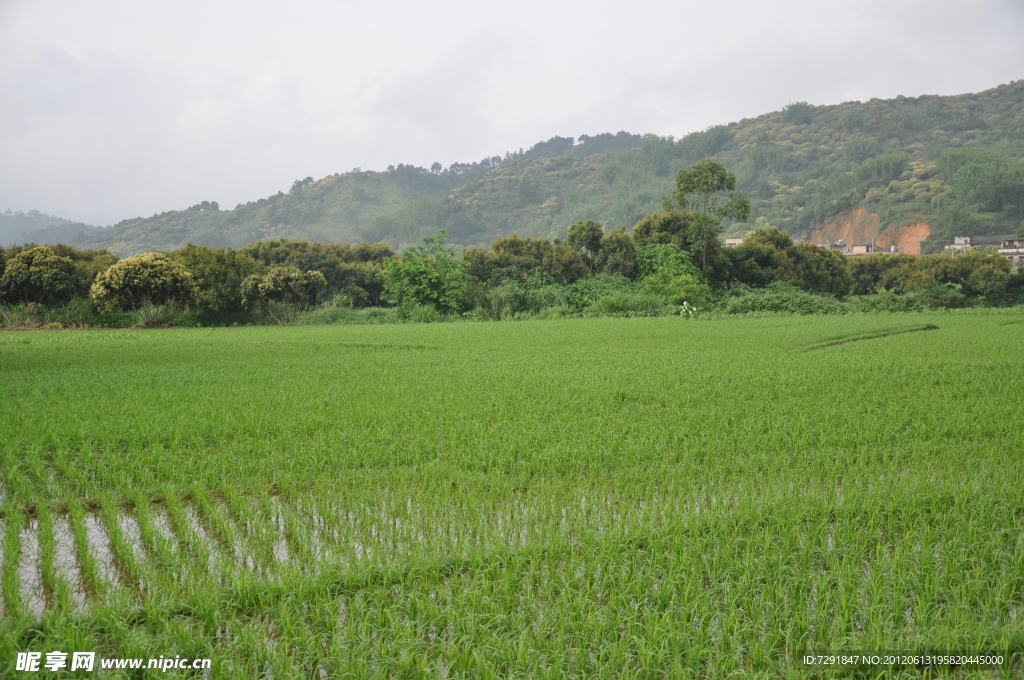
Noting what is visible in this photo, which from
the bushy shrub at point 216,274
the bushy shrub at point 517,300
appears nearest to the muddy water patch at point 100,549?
the bushy shrub at point 216,274

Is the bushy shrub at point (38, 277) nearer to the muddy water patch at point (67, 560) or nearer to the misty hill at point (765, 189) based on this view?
the muddy water patch at point (67, 560)

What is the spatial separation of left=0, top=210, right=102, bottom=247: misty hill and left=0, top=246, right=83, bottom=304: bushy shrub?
6119 centimetres

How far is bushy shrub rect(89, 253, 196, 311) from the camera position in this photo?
18.8 m

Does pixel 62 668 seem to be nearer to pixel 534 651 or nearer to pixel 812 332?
pixel 534 651

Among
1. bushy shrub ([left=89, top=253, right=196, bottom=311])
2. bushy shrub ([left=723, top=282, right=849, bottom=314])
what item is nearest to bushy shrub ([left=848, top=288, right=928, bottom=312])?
bushy shrub ([left=723, top=282, right=849, bottom=314])

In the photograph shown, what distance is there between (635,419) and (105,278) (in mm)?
19003

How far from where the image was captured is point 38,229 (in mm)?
96500

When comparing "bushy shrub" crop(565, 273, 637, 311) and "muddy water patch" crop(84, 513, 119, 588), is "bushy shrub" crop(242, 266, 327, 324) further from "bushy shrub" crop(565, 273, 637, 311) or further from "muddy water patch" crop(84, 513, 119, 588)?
"muddy water patch" crop(84, 513, 119, 588)

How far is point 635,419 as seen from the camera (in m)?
→ 6.03

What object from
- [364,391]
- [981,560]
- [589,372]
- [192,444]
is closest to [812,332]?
[589,372]

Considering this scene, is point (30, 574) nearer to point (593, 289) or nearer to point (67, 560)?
point (67, 560)

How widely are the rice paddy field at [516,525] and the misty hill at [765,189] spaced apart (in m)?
57.0

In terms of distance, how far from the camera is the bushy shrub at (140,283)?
61.7 feet

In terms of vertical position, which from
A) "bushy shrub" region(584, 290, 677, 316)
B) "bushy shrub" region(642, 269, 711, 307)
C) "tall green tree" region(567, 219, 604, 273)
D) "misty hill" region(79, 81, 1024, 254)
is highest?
"misty hill" region(79, 81, 1024, 254)
